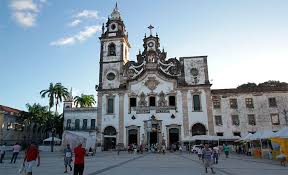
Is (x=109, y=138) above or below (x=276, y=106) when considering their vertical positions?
below

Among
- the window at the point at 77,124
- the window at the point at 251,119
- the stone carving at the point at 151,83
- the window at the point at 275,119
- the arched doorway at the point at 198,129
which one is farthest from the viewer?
the window at the point at 77,124

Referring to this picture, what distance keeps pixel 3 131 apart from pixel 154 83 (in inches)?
1080

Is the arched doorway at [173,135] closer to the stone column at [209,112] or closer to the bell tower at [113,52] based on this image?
the stone column at [209,112]

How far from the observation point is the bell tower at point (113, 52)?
4462 centimetres

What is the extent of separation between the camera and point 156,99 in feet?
139

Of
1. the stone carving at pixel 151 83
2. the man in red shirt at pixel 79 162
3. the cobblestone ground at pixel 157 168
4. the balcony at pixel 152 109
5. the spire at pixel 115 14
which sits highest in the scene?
the spire at pixel 115 14

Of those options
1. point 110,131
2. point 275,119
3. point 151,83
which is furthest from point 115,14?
point 275,119

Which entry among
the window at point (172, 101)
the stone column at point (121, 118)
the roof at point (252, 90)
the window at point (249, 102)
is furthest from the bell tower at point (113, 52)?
the window at point (249, 102)

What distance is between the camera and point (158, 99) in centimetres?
4225

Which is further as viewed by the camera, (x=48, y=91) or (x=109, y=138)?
(x=48, y=91)

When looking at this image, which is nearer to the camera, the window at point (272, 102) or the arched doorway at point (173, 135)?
the window at point (272, 102)

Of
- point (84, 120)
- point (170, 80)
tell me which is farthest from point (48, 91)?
point (170, 80)

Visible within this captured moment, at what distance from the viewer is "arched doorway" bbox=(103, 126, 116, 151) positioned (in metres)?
42.2

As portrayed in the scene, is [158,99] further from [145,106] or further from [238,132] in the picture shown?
[238,132]
